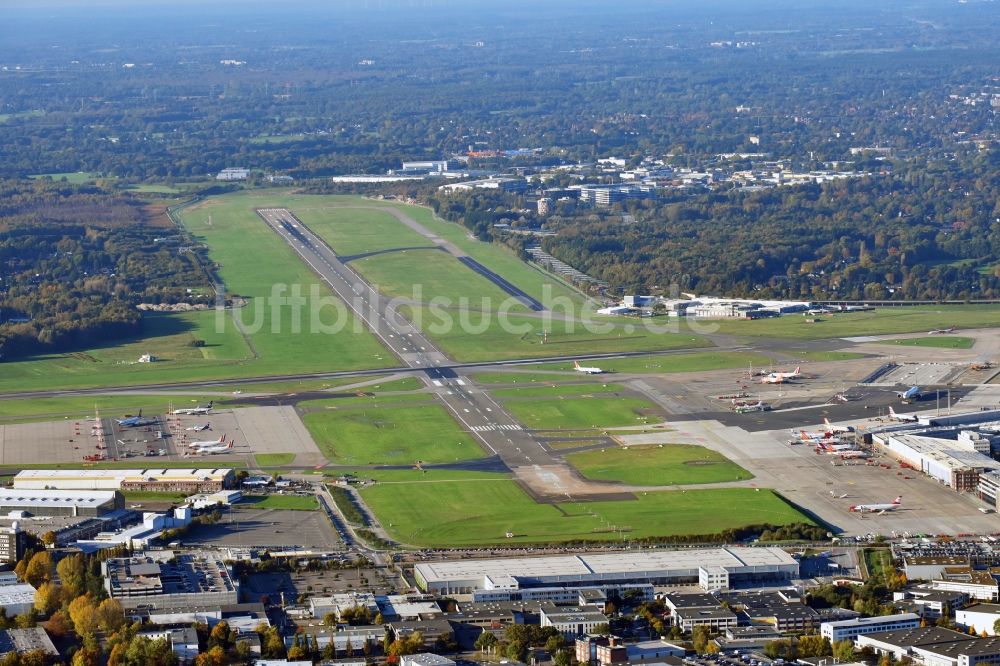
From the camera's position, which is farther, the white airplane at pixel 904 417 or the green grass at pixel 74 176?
the green grass at pixel 74 176

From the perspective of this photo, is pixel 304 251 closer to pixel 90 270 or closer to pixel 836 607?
pixel 90 270

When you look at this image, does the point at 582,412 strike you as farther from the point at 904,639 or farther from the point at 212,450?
the point at 904,639

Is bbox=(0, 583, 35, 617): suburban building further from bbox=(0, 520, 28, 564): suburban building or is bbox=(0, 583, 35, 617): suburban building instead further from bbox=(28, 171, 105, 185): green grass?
bbox=(28, 171, 105, 185): green grass

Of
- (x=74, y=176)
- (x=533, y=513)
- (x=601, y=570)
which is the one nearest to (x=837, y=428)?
(x=533, y=513)

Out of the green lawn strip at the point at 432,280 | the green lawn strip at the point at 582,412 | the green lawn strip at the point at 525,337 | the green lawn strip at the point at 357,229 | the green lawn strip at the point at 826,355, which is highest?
the green lawn strip at the point at 582,412

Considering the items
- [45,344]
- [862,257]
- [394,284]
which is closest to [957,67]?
[862,257]

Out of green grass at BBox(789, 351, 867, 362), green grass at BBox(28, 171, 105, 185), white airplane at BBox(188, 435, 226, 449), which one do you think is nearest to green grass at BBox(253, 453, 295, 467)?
white airplane at BBox(188, 435, 226, 449)

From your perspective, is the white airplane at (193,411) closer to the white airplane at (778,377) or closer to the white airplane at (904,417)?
the white airplane at (778,377)

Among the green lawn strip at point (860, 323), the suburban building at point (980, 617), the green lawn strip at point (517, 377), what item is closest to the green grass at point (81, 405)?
the green lawn strip at point (517, 377)
